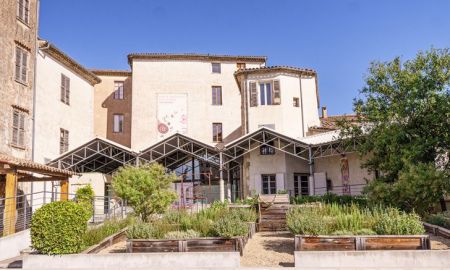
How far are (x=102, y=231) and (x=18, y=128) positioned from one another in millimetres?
10228

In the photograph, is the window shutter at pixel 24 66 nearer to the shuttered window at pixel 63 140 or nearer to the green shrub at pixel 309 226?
the shuttered window at pixel 63 140

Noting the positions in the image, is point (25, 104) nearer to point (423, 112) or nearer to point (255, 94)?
point (255, 94)

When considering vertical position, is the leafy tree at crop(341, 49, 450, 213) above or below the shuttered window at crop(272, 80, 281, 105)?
below

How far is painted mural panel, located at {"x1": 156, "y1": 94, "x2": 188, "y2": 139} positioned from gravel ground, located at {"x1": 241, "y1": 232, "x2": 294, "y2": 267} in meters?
17.4

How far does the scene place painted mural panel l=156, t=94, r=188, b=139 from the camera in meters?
30.5

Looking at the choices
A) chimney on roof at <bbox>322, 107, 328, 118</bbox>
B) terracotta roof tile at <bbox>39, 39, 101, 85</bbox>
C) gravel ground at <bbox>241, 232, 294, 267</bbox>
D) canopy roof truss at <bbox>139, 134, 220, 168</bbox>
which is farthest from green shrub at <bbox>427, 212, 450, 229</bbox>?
chimney on roof at <bbox>322, 107, 328, 118</bbox>

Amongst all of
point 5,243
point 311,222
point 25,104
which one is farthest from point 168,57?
point 311,222

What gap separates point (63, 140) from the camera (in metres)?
25.8

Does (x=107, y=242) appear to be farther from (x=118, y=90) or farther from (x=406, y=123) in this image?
(x=118, y=90)

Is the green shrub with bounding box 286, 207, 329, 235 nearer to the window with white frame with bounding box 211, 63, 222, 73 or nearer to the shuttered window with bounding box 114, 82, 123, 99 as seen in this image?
the window with white frame with bounding box 211, 63, 222, 73

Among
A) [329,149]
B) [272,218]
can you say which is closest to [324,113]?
[329,149]

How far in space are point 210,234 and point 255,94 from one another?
60.7 feet

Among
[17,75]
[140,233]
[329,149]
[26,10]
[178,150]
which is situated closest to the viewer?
[140,233]

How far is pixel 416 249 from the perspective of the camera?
9.64 meters
